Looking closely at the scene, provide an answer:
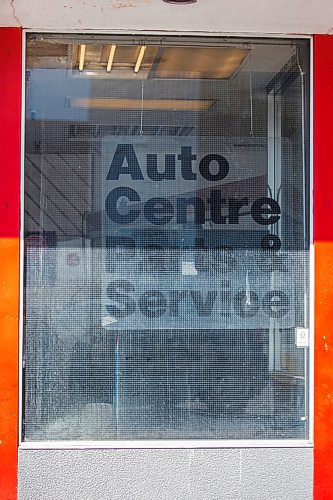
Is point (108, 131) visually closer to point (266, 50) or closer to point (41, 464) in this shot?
point (266, 50)

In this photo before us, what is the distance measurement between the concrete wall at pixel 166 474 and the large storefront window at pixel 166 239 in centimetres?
15

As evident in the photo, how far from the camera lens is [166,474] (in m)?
5.40

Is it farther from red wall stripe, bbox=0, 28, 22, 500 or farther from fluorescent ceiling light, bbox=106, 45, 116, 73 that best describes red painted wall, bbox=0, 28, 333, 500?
fluorescent ceiling light, bbox=106, 45, 116, 73

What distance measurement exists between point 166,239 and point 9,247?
1.08 m

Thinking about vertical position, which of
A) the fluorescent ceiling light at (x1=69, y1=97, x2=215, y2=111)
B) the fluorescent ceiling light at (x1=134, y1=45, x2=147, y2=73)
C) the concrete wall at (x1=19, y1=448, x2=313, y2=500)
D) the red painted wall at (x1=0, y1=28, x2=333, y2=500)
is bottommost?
the concrete wall at (x1=19, y1=448, x2=313, y2=500)

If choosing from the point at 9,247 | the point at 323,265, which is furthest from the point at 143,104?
the point at 323,265

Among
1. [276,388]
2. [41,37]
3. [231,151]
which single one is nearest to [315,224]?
[231,151]

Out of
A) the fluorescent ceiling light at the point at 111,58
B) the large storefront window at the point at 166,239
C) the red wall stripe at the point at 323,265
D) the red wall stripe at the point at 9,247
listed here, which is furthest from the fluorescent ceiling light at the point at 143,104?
the red wall stripe at the point at 323,265

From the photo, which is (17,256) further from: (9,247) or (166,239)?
(166,239)

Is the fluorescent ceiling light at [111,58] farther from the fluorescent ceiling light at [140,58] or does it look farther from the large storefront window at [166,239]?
the fluorescent ceiling light at [140,58]

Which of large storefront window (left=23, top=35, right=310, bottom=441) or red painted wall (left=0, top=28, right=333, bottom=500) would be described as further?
large storefront window (left=23, top=35, right=310, bottom=441)

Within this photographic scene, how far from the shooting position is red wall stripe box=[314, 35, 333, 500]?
17.9ft

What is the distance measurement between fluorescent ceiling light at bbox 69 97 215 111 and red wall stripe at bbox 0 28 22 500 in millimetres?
445

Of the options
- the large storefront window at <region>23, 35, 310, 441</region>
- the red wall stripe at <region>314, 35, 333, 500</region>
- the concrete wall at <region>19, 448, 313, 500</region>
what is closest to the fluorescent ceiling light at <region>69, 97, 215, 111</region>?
the large storefront window at <region>23, 35, 310, 441</region>
